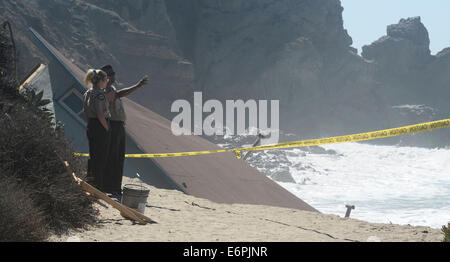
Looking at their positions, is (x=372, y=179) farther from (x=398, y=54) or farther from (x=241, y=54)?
(x=398, y=54)

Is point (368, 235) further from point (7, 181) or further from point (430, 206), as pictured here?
point (430, 206)

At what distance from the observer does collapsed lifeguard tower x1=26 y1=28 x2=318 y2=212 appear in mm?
10320

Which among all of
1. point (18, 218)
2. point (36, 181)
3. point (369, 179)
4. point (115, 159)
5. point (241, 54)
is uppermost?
point (241, 54)

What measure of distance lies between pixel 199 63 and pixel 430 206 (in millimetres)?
51617

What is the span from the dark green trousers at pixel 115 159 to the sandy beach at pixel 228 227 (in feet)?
1.02

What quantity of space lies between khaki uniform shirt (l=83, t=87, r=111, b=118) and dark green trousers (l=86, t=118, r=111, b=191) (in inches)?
4.6

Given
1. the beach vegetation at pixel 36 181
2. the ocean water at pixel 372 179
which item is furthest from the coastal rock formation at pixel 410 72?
the beach vegetation at pixel 36 181

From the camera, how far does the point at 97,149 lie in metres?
6.19

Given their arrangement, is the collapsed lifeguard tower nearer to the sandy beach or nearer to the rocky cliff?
the sandy beach

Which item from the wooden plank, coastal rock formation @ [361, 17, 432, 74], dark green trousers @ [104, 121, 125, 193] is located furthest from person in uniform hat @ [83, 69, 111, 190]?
coastal rock formation @ [361, 17, 432, 74]

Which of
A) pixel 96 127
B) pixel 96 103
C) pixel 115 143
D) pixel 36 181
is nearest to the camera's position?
pixel 36 181

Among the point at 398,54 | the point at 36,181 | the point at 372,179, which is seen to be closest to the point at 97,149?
the point at 36,181

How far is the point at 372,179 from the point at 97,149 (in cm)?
5894
